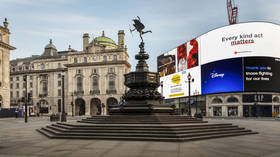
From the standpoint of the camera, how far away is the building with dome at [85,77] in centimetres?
8150

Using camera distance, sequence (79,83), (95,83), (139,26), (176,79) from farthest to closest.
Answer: (79,83) < (95,83) < (176,79) < (139,26)

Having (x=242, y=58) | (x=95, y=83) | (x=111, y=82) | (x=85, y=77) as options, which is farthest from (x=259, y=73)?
(x=85, y=77)

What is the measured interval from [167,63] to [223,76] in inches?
1104

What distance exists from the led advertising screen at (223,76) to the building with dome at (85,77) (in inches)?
1077

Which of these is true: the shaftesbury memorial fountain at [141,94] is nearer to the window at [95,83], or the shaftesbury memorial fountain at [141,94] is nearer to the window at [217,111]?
the window at [217,111]

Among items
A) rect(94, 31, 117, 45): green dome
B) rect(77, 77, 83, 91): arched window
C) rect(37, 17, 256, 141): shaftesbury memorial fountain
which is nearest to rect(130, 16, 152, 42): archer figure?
rect(37, 17, 256, 141): shaftesbury memorial fountain

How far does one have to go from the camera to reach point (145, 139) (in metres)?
13.0

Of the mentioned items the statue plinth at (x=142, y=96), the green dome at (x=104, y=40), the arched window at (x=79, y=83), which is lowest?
the statue plinth at (x=142, y=96)

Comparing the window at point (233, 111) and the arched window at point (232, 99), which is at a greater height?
the arched window at point (232, 99)

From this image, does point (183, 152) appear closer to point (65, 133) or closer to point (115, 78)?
point (65, 133)

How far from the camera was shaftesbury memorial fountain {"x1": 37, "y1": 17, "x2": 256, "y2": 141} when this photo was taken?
1357cm

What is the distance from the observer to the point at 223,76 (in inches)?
2368

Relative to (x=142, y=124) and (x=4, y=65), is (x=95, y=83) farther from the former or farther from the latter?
(x=142, y=124)

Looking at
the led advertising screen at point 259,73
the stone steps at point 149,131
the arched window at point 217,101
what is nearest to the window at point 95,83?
the arched window at point 217,101
